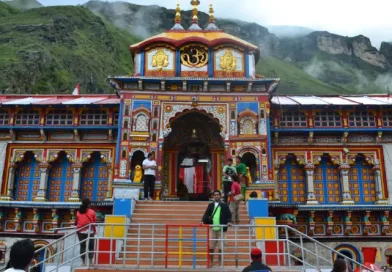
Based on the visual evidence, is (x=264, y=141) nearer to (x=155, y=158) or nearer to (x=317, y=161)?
(x=317, y=161)

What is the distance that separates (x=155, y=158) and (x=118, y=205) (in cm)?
398

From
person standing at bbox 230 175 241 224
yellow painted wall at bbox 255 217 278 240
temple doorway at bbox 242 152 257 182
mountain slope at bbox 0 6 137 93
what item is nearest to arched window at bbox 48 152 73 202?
temple doorway at bbox 242 152 257 182

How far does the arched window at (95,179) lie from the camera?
65.1ft

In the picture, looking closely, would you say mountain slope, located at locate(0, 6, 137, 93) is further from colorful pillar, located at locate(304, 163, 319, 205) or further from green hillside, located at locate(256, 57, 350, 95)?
colorful pillar, located at locate(304, 163, 319, 205)

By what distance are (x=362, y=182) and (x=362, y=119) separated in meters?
2.99

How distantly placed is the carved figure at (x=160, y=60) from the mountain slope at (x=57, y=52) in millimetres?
41973

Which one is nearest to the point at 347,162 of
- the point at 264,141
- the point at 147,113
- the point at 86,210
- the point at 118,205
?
the point at 264,141

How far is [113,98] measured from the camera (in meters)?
22.0

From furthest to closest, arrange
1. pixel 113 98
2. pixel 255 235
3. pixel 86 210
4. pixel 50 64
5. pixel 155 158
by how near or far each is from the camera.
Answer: pixel 50 64 < pixel 113 98 < pixel 155 158 < pixel 255 235 < pixel 86 210

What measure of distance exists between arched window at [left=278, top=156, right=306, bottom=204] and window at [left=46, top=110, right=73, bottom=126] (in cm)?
1042

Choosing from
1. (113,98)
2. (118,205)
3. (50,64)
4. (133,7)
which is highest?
(133,7)

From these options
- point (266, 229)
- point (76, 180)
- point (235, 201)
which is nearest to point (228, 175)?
point (235, 201)

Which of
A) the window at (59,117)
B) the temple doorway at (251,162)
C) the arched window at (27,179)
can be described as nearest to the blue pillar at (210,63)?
the temple doorway at (251,162)

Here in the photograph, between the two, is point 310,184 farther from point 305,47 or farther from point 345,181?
point 305,47
